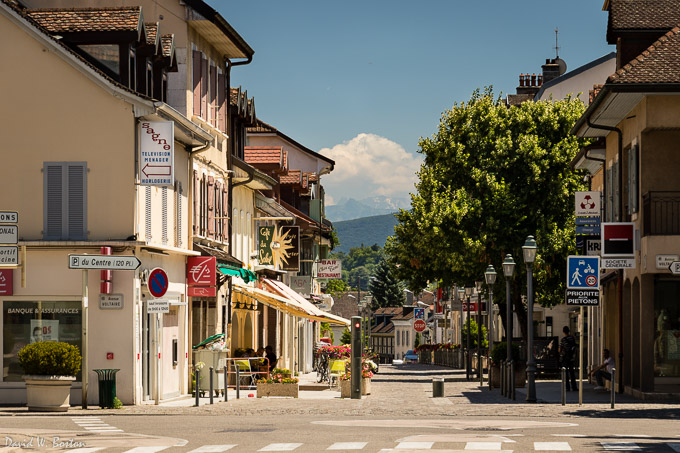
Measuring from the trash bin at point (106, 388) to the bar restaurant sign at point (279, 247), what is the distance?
20.0 metres

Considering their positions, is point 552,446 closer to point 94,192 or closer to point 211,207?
point 94,192

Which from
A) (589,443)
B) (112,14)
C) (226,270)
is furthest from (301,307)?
(589,443)

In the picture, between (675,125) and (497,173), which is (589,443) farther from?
(497,173)

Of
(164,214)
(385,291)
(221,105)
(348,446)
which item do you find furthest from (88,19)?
(385,291)

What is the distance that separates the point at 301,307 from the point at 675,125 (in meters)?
15.7

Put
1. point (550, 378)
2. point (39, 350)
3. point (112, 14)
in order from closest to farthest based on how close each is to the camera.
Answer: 1. point (39, 350)
2. point (112, 14)
3. point (550, 378)

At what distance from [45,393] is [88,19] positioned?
928 cm

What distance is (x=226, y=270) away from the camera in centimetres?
3741

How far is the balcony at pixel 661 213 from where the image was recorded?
3069cm

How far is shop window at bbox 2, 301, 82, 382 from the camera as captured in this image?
28969mm

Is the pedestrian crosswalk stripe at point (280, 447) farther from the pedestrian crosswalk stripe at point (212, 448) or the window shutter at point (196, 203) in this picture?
the window shutter at point (196, 203)

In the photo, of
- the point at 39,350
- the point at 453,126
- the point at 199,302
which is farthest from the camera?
the point at 453,126

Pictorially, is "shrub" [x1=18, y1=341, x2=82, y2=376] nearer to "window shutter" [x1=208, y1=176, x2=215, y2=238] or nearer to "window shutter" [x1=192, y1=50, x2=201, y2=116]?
"window shutter" [x1=192, y1=50, x2=201, y2=116]

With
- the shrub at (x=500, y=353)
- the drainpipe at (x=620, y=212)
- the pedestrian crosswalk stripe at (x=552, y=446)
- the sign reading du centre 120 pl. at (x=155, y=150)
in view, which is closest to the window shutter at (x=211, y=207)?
the sign reading du centre 120 pl. at (x=155, y=150)
